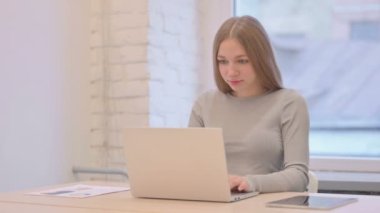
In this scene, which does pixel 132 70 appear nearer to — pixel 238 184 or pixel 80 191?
pixel 80 191

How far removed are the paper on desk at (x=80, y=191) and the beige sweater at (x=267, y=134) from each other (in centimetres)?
38

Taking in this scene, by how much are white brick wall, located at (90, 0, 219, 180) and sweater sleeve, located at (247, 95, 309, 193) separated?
0.87 metres

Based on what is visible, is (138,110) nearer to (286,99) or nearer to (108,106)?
(108,106)

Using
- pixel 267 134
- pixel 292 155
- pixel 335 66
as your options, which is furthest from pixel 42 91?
pixel 335 66

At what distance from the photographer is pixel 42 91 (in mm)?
2475

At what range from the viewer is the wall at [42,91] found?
2.30 metres

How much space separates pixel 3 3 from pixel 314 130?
1448 millimetres

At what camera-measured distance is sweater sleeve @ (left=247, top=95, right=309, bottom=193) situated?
1.70 m

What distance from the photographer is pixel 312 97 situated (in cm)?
285

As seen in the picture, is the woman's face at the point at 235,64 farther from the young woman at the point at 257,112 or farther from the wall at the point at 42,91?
the wall at the point at 42,91

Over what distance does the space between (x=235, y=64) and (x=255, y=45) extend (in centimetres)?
8

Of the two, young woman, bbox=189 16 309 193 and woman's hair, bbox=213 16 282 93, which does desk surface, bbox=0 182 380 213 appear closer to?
young woman, bbox=189 16 309 193

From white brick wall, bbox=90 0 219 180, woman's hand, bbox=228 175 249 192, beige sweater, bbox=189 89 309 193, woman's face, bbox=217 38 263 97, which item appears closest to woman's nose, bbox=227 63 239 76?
woman's face, bbox=217 38 263 97

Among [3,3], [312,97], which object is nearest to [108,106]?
[3,3]
